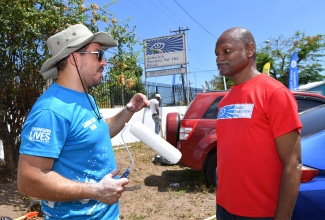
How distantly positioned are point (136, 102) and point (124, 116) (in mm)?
155

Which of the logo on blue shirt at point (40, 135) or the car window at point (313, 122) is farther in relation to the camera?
the car window at point (313, 122)

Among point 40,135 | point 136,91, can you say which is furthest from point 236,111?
point 136,91

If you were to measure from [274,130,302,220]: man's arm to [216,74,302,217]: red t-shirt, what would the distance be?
6 cm

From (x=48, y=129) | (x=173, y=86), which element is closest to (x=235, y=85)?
(x=48, y=129)

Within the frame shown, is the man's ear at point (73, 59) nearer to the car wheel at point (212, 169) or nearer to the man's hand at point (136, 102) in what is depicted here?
the man's hand at point (136, 102)

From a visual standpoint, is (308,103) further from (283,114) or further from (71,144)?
(71,144)

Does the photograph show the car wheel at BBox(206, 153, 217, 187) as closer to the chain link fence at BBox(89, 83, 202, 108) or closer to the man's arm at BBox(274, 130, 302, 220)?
the chain link fence at BBox(89, 83, 202, 108)

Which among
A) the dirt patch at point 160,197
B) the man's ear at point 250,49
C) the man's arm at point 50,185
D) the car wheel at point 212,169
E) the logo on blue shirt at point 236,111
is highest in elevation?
the man's ear at point 250,49

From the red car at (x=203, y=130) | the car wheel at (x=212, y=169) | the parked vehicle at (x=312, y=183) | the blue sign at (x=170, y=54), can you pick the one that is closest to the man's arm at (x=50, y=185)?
the parked vehicle at (x=312, y=183)

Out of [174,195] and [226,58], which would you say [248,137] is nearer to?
[226,58]

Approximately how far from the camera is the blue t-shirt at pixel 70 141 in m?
1.61

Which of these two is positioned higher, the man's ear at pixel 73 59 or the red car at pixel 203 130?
the man's ear at pixel 73 59

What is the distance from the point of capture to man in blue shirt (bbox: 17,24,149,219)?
5.22 ft

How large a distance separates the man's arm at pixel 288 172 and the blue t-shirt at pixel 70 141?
0.97m
